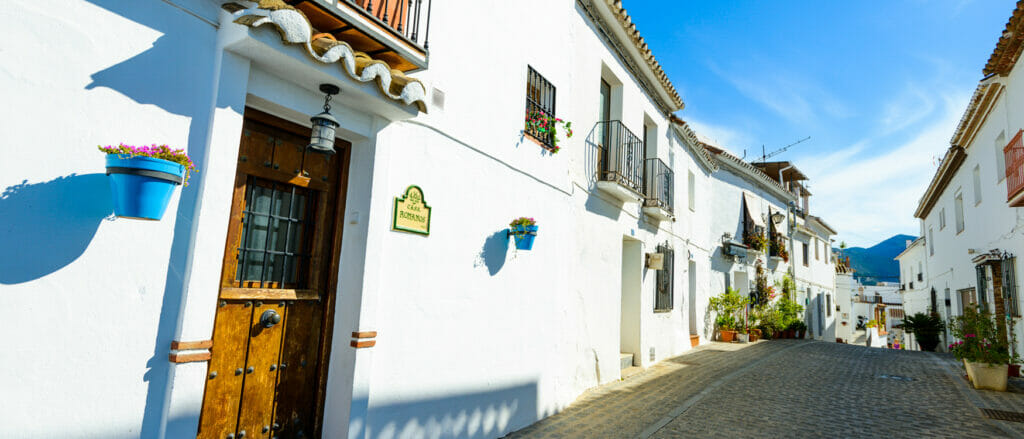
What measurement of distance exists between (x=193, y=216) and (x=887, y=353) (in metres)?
17.0

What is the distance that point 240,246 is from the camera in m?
3.51

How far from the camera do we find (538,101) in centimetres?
669

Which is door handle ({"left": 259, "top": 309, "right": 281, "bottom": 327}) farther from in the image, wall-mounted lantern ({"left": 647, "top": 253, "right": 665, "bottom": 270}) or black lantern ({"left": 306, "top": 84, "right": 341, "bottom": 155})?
wall-mounted lantern ({"left": 647, "top": 253, "right": 665, "bottom": 270})

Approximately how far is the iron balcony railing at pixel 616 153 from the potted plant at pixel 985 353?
6.06m

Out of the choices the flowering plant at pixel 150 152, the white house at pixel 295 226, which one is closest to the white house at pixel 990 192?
the white house at pixel 295 226

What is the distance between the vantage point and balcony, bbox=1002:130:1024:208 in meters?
7.85

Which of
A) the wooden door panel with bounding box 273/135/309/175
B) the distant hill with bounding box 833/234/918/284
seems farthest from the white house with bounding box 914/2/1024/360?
the distant hill with bounding box 833/234/918/284

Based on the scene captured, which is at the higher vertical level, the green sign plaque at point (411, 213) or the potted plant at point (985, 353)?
the green sign plaque at point (411, 213)

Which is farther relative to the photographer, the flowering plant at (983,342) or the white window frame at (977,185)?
the white window frame at (977,185)

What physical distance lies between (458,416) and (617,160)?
5.15 m

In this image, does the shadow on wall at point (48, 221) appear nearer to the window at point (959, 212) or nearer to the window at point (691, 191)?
the window at point (691, 191)

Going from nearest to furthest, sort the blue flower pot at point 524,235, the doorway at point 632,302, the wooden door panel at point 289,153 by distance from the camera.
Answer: the wooden door panel at point 289,153, the blue flower pot at point 524,235, the doorway at point 632,302

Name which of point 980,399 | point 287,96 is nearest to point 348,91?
point 287,96

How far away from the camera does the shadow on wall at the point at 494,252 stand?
17.4ft
